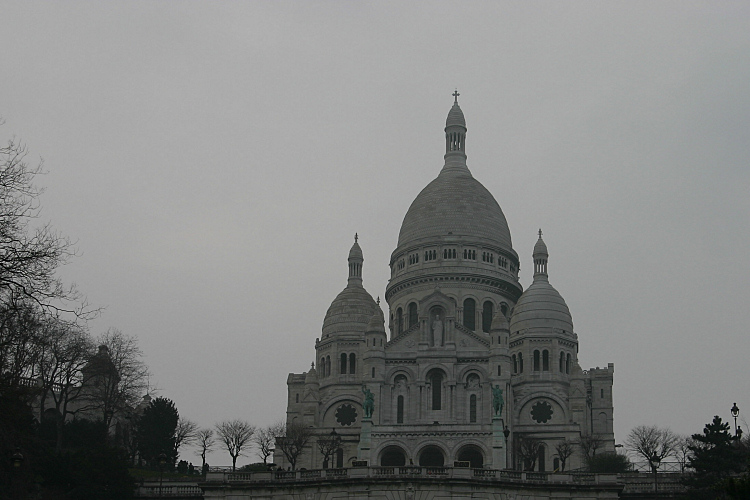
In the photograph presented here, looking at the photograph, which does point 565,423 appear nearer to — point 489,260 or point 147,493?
point 489,260

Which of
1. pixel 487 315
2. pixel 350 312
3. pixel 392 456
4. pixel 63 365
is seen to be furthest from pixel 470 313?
pixel 63 365

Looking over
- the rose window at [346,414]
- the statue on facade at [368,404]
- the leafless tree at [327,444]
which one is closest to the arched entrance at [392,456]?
the statue on facade at [368,404]

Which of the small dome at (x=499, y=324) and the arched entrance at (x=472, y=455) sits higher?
the small dome at (x=499, y=324)

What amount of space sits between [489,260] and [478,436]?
2985 centimetres

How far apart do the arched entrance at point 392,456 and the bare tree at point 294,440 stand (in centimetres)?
663

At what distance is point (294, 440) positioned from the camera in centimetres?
9969

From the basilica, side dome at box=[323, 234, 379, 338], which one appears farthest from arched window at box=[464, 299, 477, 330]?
side dome at box=[323, 234, 379, 338]

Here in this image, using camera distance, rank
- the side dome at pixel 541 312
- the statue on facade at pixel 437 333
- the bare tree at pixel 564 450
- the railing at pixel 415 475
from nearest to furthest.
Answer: the railing at pixel 415 475
the bare tree at pixel 564 450
the statue on facade at pixel 437 333
the side dome at pixel 541 312

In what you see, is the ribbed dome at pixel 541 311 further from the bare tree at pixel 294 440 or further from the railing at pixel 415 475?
the railing at pixel 415 475

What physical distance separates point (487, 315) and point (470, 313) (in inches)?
71.2

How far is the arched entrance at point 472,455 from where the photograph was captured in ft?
322

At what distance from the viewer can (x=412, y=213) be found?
130000 millimetres

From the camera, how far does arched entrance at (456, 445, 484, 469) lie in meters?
98.2

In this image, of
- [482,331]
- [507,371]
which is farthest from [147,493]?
[482,331]
